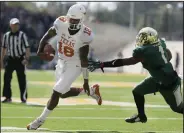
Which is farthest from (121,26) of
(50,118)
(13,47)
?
(50,118)

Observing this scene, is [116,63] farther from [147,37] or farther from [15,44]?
[15,44]

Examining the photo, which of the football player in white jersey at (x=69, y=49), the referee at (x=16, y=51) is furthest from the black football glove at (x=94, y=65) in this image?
the referee at (x=16, y=51)

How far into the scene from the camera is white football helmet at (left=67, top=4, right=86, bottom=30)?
8484 mm

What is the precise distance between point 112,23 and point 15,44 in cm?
3468

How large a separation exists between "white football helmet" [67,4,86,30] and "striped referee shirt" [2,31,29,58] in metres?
5.03

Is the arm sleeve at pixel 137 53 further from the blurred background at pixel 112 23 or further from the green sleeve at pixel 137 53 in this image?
the blurred background at pixel 112 23

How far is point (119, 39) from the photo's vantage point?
4197cm

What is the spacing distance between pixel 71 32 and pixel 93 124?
1693 millimetres

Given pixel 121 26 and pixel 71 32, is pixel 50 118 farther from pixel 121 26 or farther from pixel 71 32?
pixel 121 26

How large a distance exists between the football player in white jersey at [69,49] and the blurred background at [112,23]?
20.0 meters

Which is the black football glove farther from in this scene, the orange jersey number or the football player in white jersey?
the orange jersey number

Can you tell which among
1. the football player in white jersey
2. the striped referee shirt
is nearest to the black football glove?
the football player in white jersey

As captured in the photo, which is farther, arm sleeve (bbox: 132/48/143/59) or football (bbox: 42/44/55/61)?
football (bbox: 42/44/55/61)

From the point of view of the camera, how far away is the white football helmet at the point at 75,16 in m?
8.48
